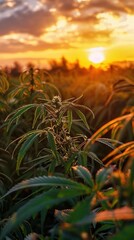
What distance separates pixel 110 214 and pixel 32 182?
0.95ft

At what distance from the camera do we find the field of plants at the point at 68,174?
2.94ft

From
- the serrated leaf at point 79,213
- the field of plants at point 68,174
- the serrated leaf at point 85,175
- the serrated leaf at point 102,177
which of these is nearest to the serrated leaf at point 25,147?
the field of plants at point 68,174

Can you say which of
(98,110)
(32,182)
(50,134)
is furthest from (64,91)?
(32,182)

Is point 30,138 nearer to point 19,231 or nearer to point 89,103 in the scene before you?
point 19,231

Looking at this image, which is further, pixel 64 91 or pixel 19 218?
pixel 64 91

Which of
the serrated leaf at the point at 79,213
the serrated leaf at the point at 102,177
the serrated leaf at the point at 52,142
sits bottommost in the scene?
the serrated leaf at the point at 52,142

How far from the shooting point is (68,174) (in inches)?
86.7

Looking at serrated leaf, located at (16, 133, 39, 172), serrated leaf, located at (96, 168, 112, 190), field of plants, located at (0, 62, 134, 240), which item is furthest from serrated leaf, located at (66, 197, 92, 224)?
serrated leaf, located at (16, 133, 39, 172)

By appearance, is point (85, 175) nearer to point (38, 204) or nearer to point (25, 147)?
point (38, 204)

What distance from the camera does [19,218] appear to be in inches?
35.3

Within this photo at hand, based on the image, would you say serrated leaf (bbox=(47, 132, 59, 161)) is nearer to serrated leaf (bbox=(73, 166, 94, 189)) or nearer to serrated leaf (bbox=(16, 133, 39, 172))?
serrated leaf (bbox=(16, 133, 39, 172))

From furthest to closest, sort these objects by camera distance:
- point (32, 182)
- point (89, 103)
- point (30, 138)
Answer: point (89, 103), point (30, 138), point (32, 182)

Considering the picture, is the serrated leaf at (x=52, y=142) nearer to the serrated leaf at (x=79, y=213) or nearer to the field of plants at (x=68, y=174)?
the field of plants at (x=68, y=174)

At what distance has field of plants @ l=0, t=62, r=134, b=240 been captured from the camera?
897 millimetres
